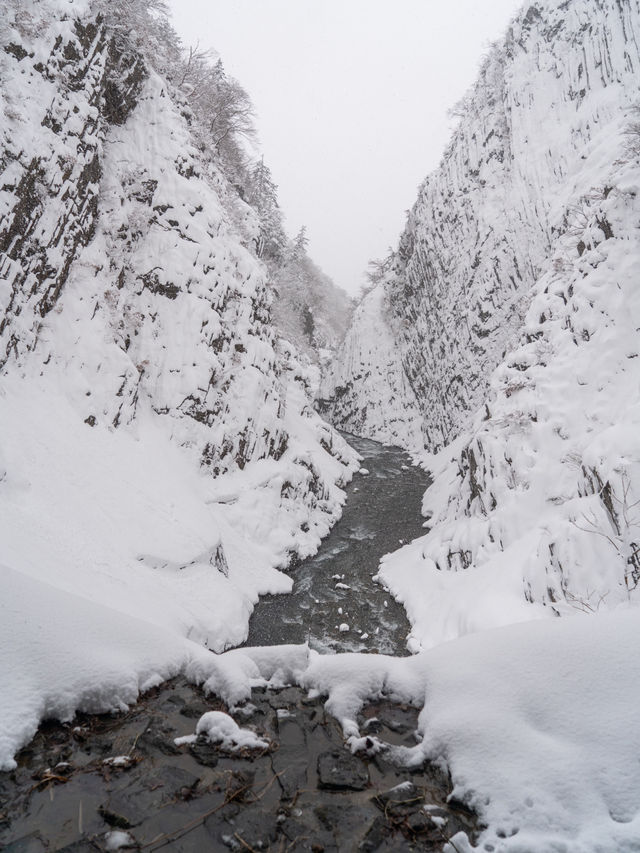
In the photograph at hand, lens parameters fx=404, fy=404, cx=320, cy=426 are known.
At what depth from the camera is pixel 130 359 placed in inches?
536

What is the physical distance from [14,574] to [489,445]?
11435mm

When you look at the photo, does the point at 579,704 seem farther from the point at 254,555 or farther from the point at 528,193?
the point at 528,193

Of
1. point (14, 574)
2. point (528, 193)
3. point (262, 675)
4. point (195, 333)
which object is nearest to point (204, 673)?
point (262, 675)

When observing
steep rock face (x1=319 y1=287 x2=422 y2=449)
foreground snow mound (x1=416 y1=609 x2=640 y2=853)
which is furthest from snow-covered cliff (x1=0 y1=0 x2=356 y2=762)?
steep rock face (x1=319 y1=287 x2=422 y2=449)

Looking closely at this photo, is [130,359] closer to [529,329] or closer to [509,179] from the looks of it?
[529,329]

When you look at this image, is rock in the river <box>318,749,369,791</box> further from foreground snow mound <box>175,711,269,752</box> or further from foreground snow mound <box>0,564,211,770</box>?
foreground snow mound <box>0,564,211,770</box>

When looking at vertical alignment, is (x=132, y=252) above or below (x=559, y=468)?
above

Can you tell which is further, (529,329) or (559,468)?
(529,329)

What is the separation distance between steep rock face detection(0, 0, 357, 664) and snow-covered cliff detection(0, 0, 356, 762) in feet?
0.19

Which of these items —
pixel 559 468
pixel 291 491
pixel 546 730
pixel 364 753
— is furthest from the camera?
pixel 291 491

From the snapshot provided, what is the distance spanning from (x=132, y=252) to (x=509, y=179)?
67.2 feet

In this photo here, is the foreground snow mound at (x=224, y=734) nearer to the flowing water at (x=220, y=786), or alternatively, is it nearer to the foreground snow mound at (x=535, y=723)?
the flowing water at (x=220, y=786)

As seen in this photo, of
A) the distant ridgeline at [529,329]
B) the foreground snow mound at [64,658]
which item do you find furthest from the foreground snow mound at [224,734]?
the distant ridgeline at [529,329]

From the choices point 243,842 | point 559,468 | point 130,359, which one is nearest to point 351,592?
point 559,468
